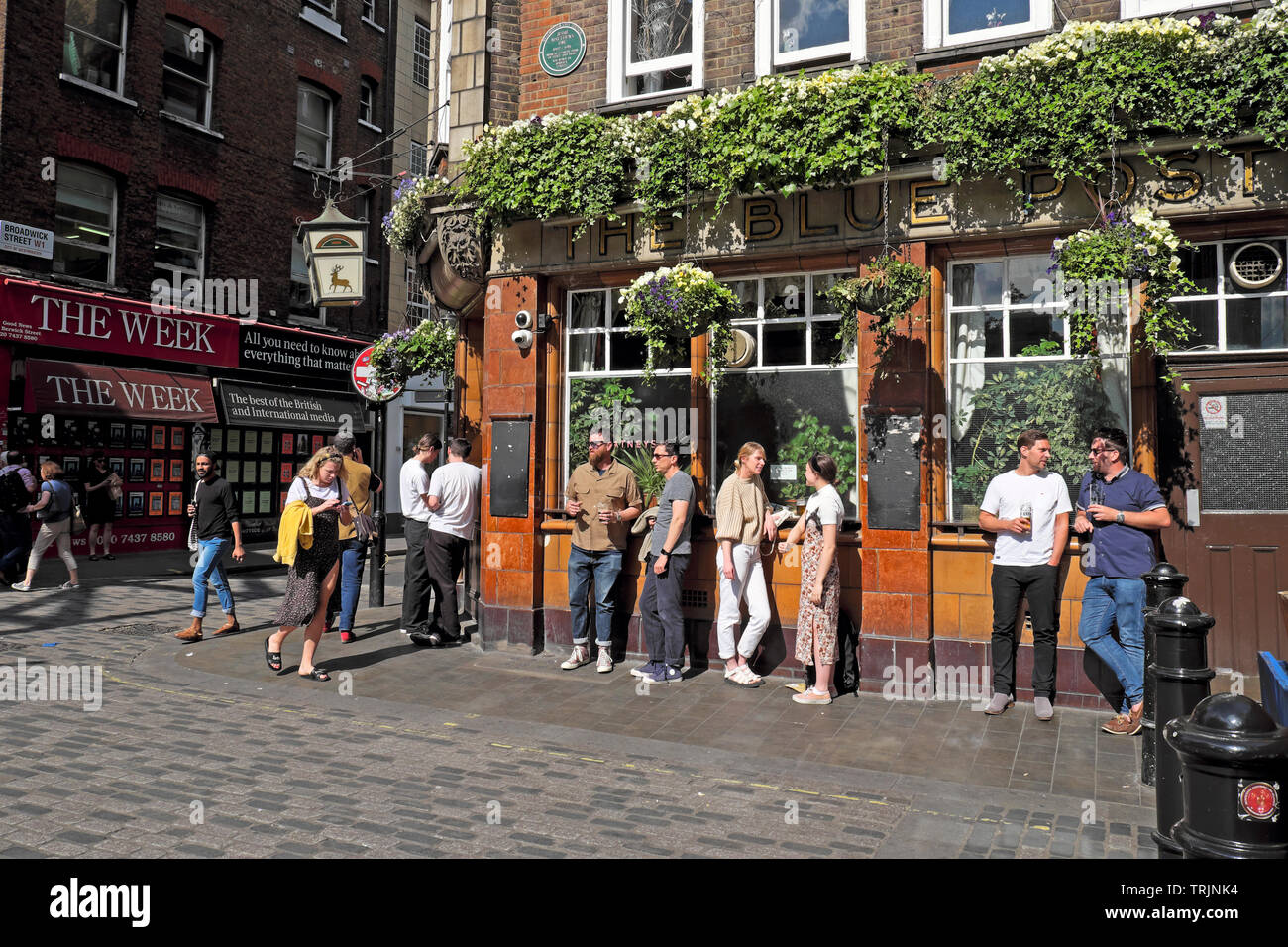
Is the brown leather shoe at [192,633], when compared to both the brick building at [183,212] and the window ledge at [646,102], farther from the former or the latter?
the brick building at [183,212]

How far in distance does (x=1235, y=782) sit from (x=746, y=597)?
4.86 m

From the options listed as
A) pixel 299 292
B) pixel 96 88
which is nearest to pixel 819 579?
pixel 96 88

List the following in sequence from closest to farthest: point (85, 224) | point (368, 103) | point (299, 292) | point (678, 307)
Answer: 1. point (678, 307)
2. point (85, 224)
3. point (299, 292)
4. point (368, 103)

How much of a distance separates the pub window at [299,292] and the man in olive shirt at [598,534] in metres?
15.5

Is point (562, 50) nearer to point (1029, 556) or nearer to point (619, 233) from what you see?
point (619, 233)

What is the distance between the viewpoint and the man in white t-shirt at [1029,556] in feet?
21.5

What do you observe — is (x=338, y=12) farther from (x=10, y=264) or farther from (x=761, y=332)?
(x=761, y=332)

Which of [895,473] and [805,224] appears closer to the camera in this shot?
[895,473]

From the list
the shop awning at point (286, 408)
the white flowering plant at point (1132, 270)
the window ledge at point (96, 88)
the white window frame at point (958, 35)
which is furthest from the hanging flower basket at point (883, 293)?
the shop awning at point (286, 408)

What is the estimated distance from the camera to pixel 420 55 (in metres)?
25.6

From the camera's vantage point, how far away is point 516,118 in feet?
30.7

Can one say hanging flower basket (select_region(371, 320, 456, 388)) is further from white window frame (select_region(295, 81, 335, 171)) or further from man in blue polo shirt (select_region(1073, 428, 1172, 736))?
white window frame (select_region(295, 81, 335, 171))

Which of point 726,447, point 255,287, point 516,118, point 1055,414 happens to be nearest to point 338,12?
point 255,287

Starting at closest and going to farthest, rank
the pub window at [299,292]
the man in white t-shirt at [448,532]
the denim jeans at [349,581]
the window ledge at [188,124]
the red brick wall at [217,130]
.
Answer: the man in white t-shirt at [448,532]
the denim jeans at [349,581]
the red brick wall at [217,130]
the window ledge at [188,124]
the pub window at [299,292]
